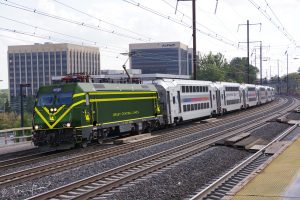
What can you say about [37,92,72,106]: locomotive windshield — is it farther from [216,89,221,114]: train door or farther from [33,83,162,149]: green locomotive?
[216,89,221,114]: train door

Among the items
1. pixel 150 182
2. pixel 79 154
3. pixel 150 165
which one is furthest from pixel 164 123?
pixel 150 182

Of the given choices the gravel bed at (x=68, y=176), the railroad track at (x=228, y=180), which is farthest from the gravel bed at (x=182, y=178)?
the gravel bed at (x=68, y=176)

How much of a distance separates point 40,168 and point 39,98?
669cm

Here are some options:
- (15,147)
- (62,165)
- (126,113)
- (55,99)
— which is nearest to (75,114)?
(55,99)

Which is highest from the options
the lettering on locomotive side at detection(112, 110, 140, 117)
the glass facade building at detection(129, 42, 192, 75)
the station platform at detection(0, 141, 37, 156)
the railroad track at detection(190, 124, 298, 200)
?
the glass facade building at detection(129, 42, 192, 75)

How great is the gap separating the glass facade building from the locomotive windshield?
14057cm

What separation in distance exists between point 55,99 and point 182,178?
381 inches

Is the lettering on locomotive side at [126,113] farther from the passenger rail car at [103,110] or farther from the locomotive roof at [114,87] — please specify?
the locomotive roof at [114,87]

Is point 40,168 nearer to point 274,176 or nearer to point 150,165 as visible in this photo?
point 150,165

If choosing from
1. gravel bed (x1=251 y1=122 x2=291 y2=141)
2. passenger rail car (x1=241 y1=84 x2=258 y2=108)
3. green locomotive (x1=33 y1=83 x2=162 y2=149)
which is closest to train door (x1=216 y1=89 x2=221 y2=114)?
gravel bed (x1=251 y1=122 x2=291 y2=141)

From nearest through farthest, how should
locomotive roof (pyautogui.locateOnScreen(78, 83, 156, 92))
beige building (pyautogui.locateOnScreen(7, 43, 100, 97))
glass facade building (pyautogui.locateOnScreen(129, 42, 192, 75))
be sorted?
locomotive roof (pyautogui.locateOnScreen(78, 83, 156, 92)) < beige building (pyautogui.locateOnScreen(7, 43, 100, 97)) < glass facade building (pyautogui.locateOnScreen(129, 42, 192, 75))

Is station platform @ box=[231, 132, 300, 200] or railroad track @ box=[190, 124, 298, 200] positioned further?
railroad track @ box=[190, 124, 298, 200]

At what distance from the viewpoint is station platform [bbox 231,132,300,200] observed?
37.6ft

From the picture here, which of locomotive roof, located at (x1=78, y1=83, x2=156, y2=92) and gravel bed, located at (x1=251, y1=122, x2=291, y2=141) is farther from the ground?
locomotive roof, located at (x1=78, y1=83, x2=156, y2=92)
